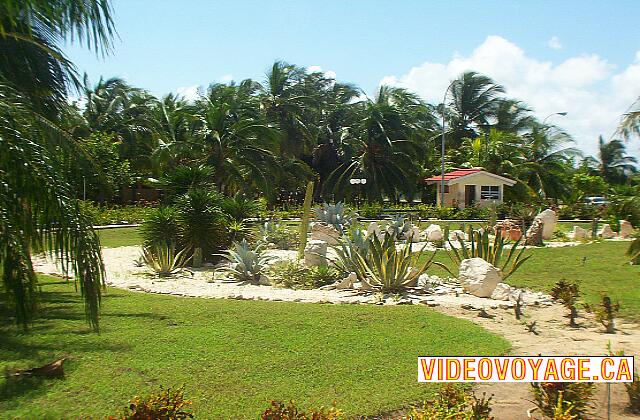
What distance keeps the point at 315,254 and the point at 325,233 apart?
615 cm

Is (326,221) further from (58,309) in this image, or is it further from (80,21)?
(80,21)

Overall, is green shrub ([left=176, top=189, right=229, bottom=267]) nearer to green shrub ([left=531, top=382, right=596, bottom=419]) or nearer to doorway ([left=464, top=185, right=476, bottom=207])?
green shrub ([left=531, top=382, right=596, bottom=419])

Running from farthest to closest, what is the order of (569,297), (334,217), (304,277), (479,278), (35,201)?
1. (334,217)
2. (304,277)
3. (479,278)
4. (569,297)
5. (35,201)

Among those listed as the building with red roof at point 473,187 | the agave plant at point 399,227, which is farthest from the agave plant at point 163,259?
the building with red roof at point 473,187

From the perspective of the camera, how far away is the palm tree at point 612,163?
6381cm

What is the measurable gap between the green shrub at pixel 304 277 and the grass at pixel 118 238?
26.5ft

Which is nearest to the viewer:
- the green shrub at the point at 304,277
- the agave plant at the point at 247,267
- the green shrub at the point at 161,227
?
the green shrub at the point at 304,277

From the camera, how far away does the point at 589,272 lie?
13320 millimetres

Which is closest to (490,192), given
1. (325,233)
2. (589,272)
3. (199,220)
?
(325,233)

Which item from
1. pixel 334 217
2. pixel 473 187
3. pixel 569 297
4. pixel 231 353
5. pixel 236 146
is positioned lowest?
pixel 231 353

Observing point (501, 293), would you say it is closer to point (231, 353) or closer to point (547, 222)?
point (231, 353)

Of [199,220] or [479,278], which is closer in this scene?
[479,278]

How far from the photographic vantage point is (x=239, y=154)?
3123 cm

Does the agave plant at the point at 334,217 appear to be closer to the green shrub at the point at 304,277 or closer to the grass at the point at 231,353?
the green shrub at the point at 304,277
